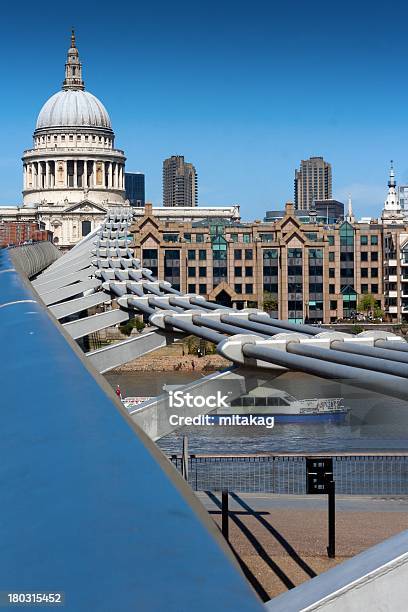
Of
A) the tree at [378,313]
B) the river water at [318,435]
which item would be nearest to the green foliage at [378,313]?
the tree at [378,313]

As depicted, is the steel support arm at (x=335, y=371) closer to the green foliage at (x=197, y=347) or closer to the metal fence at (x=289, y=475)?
the metal fence at (x=289, y=475)

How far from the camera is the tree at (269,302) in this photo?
5684 centimetres

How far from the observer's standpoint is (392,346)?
17.1 ft

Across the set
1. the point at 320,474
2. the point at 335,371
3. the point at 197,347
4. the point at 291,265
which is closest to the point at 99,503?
the point at 335,371

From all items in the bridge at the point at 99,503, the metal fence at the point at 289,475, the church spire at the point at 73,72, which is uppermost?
the church spire at the point at 73,72

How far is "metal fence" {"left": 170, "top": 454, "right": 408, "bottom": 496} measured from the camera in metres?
15.9

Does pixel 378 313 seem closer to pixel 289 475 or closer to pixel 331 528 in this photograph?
pixel 289 475

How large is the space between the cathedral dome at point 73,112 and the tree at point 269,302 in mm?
56154

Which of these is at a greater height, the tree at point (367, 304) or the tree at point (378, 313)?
the tree at point (367, 304)

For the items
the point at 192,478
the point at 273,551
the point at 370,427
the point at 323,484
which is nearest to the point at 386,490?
the point at 192,478

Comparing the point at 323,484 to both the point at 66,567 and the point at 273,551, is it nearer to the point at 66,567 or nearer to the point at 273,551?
the point at 273,551

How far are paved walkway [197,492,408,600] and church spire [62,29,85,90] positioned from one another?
10862 cm

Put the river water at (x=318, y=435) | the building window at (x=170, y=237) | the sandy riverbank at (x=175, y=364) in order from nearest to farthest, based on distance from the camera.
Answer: the river water at (x=318, y=435) < the sandy riverbank at (x=175, y=364) < the building window at (x=170, y=237)

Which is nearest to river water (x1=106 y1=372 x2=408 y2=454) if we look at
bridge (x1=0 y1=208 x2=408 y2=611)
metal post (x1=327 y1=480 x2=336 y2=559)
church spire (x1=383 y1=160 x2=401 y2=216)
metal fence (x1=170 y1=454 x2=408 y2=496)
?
metal fence (x1=170 y1=454 x2=408 y2=496)
